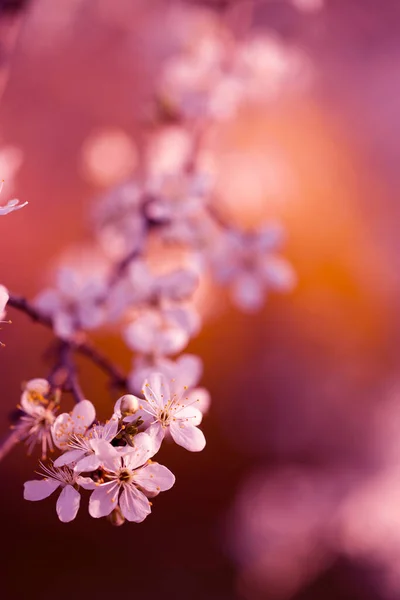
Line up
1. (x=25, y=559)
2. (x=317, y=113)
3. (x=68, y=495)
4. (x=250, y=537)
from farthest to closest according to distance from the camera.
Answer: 1. (x=317, y=113)
2. (x=250, y=537)
3. (x=25, y=559)
4. (x=68, y=495)

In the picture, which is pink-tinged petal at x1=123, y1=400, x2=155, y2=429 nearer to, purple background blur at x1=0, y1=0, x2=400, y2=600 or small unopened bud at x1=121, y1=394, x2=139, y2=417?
small unopened bud at x1=121, y1=394, x2=139, y2=417

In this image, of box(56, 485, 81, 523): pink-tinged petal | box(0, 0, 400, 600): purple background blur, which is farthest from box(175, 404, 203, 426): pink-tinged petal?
box(0, 0, 400, 600): purple background blur

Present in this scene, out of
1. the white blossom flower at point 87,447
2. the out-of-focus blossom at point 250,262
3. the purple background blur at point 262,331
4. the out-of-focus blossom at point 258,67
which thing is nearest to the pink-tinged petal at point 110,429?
the white blossom flower at point 87,447

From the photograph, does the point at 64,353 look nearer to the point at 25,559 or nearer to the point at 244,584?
the point at 25,559

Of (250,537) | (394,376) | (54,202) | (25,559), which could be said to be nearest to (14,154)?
(54,202)

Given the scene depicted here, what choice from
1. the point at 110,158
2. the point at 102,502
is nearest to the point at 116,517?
the point at 102,502

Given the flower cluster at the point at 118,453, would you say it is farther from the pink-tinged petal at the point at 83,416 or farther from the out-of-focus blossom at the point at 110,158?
the out-of-focus blossom at the point at 110,158
